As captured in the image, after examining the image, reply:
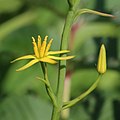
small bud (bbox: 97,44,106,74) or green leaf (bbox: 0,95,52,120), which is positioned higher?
small bud (bbox: 97,44,106,74)

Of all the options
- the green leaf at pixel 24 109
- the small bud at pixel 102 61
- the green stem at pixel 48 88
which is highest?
the small bud at pixel 102 61

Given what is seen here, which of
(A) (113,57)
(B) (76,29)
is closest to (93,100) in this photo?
(A) (113,57)

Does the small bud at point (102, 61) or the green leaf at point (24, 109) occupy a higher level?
the small bud at point (102, 61)

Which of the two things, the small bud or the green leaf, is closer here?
the small bud

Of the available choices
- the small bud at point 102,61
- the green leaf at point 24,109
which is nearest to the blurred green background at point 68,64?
the green leaf at point 24,109

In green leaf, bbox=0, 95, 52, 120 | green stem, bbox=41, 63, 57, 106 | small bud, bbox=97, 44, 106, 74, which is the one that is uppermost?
small bud, bbox=97, 44, 106, 74

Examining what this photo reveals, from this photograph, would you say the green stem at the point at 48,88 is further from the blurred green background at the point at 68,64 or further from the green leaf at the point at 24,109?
the green leaf at the point at 24,109

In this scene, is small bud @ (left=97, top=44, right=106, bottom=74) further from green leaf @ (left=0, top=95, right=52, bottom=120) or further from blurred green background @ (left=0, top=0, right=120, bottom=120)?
green leaf @ (left=0, top=95, right=52, bottom=120)

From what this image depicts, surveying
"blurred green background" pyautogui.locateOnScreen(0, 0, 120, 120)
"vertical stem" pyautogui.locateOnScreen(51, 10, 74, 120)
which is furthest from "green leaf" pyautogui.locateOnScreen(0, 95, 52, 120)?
"vertical stem" pyautogui.locateOnScreen(51, 10, 74, 120)

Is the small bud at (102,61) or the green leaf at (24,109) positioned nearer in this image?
the small bud at (102,61)

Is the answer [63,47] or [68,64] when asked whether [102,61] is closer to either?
[63,47]

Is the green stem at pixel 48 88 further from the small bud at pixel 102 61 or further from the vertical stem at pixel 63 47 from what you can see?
the small bud at pixel 102 61
